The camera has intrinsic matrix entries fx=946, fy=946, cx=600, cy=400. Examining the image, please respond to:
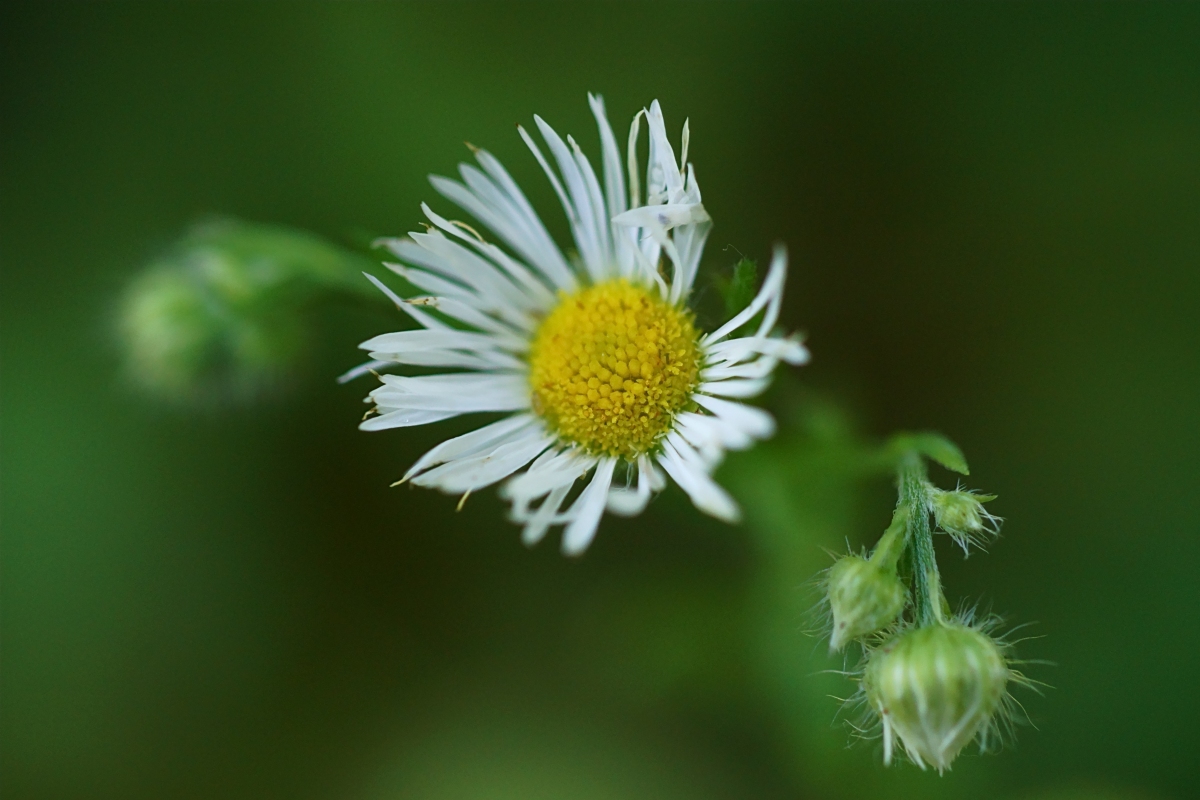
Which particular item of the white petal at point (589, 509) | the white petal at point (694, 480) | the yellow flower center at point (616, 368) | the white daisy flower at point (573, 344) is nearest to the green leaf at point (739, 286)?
the white daisy flower at point (573, 344)

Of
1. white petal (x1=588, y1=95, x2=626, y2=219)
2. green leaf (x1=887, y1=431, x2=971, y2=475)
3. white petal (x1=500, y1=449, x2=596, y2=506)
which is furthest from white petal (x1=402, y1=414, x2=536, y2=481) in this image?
green leaf (x1=887, y1=431, x2=971, y2=475)

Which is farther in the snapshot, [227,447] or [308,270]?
[227,447]

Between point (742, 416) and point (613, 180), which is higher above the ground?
point (613, 180)

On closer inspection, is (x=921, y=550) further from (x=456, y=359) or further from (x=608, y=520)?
(x=608, y=520)

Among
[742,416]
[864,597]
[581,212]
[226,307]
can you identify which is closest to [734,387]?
[742,416]

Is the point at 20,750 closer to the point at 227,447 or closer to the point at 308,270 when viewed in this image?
the point at 227,447

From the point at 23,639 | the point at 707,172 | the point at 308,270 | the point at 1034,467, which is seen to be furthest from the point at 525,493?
the point at 23,639

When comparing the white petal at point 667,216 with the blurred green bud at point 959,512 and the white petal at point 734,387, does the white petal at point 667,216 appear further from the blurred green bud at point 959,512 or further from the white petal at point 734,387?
the blurred green bud at point 959,512
